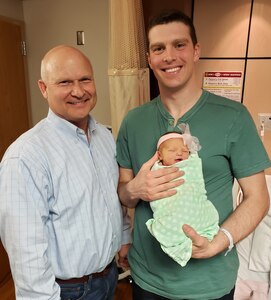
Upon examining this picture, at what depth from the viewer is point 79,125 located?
1.24 m

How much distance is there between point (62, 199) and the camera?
1.05m

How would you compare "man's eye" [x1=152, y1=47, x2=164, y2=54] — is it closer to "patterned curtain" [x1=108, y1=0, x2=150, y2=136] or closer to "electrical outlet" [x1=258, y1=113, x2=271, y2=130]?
"patterned curtain" [x1=108, y1=0, x2=150, y2=136]

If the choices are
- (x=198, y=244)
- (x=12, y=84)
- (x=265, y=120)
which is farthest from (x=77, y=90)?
(x=265, y=120)

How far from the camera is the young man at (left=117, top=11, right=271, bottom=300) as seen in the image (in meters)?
1.02

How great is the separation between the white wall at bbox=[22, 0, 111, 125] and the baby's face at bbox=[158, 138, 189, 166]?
1769 millimetres

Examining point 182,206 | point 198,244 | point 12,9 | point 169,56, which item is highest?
point 12,9

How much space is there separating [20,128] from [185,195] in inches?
85.9

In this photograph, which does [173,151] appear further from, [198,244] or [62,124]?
[62,124]

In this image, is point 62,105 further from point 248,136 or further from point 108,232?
point 248,136

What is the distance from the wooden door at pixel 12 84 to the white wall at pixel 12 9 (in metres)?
0.06

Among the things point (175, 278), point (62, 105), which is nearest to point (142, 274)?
point (175, 278)

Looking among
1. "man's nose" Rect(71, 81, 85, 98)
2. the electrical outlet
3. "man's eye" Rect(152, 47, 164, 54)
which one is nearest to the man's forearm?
"man's nose" Rect(71, 81, 85, 98)

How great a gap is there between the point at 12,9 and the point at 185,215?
2.52 m

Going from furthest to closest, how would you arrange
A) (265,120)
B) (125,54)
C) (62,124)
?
(265,120), (125,54), (62,124)
